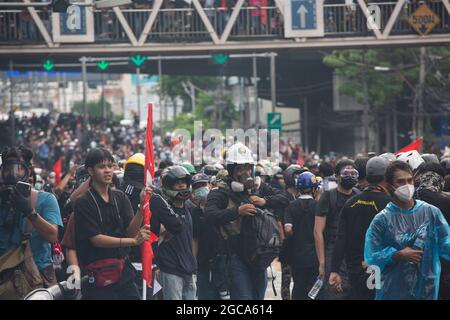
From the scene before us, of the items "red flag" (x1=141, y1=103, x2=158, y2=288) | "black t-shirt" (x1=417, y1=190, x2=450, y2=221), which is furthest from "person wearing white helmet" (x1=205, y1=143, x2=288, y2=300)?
"black t-shirt" (x1=417, y1=190, x2=450, y2=221)

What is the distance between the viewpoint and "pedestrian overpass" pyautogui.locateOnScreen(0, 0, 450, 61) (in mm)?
28125

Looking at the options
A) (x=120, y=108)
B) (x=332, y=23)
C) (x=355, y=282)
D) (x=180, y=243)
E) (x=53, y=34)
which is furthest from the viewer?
(x=120, y=108)

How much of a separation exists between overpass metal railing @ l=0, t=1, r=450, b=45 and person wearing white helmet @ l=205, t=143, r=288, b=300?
17915 mm

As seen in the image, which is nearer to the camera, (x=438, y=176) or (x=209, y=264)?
(x=438, y=176)

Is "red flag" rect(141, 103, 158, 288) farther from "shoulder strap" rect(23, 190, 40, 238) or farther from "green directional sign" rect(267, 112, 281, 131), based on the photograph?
"green directional sign" rect(267, 112, 281, 131)

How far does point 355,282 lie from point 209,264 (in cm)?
202

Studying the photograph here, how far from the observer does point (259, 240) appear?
35.4 feet

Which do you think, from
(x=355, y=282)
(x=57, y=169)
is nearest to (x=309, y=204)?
(x=355, y=282)

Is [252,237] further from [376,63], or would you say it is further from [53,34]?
[376,63]

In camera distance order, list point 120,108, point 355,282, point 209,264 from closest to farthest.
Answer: point 355,282
point 209,264
point 120,108

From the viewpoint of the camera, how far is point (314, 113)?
58.5 meters

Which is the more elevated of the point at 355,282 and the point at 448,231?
the point at 448,231

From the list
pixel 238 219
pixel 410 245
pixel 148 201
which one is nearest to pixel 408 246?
pixel 410 245

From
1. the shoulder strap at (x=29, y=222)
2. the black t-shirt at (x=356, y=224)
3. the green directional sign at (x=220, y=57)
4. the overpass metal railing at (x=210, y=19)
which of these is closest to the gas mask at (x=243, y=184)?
the black t-shirt at (x=356, y=224)
